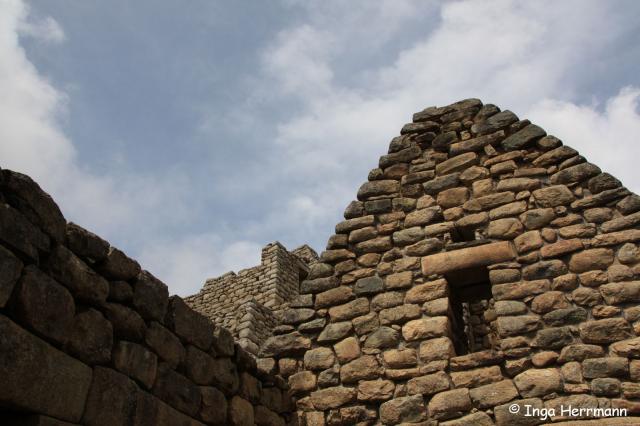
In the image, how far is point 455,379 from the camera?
14.8 ft

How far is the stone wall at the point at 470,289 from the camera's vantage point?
170 inches

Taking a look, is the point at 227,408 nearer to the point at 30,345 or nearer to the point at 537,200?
the point at 30,345

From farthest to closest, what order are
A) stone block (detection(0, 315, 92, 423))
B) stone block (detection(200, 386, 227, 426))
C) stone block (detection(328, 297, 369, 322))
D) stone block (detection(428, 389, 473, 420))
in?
stone block (detection(328, 297, 369, 322)) < stone block (detection(428, 389, 473, 420)) < stone block (detection(200, 386, 227, 426)) < stone block (detection(0, 315, 92, 423))

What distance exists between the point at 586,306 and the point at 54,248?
3.66 meters

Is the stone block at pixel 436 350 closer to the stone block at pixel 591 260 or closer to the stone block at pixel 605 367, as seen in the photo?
the stone block at pixel 605 367

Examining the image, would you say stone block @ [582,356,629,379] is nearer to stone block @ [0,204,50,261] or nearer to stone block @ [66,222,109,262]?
stone block @ [66,222,109,262]

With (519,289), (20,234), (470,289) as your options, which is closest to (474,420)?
(519,289)

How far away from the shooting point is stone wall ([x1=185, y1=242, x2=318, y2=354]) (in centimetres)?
1636

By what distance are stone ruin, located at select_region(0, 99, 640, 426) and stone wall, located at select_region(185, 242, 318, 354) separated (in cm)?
985

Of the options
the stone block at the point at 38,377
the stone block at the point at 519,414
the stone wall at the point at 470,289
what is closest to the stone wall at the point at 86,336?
the stone block at the point at 38,377

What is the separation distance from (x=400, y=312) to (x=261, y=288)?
1225cm

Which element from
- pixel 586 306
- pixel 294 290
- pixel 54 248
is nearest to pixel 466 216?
pixel 586 306

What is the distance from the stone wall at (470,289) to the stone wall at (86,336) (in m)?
1.28

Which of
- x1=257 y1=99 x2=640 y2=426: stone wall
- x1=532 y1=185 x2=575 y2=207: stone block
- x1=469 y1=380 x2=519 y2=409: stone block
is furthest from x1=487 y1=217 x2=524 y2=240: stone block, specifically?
x1=469 y1=380 x2=519 y2=409: stone block
